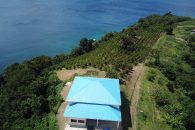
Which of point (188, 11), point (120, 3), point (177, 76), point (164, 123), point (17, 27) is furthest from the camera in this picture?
point (120, 3)

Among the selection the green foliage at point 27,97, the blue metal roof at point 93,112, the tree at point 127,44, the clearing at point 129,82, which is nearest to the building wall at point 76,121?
the blue metal roof at point 93,112

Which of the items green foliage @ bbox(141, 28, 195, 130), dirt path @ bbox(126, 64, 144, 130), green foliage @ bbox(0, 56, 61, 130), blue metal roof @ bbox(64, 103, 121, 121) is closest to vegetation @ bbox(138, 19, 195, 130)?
green foliage @ bbox(141, 28, 195, 130)

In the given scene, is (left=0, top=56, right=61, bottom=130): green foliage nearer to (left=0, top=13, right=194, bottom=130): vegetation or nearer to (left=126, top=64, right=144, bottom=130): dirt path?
(left=0, top=13, right=194, bottom=130): vegetation

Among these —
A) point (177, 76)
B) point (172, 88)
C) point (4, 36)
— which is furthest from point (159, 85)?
point (4, 36)

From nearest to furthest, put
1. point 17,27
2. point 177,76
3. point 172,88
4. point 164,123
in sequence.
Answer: point 164,123 < point 172,88 < point 177,76 < point 17,27

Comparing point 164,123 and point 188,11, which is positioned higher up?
point 188,11

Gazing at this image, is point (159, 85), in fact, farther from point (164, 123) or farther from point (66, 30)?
point (66, 30)
